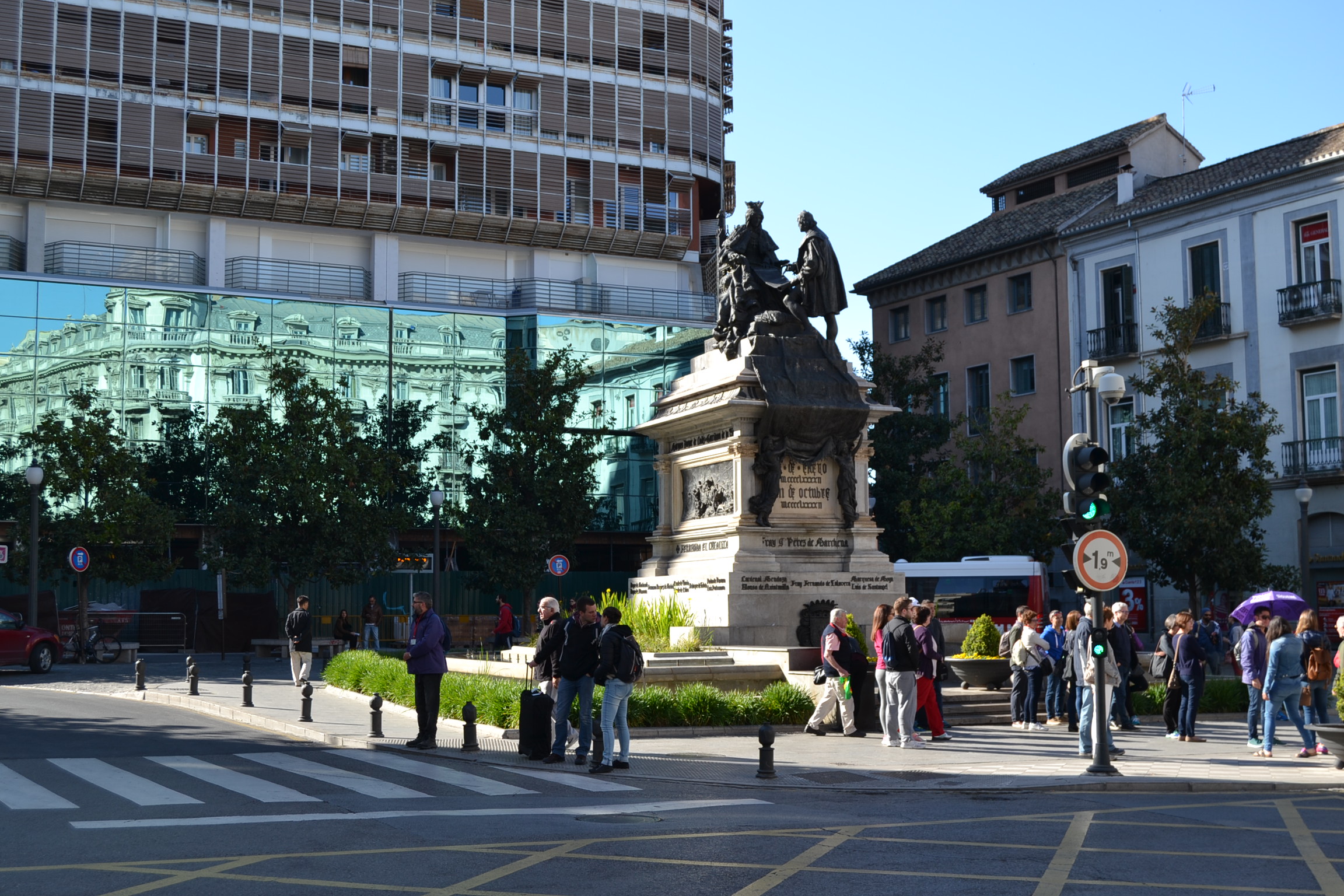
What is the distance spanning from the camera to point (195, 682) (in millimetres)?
23562

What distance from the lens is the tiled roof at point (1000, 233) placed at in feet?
160

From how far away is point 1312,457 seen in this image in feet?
130

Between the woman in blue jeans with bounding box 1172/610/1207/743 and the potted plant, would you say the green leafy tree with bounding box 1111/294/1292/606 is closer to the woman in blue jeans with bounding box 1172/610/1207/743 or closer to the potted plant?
the potted plant

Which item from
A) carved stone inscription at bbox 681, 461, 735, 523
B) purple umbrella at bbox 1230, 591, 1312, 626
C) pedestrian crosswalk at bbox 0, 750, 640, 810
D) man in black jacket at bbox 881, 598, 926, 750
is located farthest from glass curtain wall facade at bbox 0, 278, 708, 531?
pedestrian crosswalk at bbox 0, 750, 640, 810

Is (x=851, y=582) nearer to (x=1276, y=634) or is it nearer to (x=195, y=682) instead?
(x=1276, y=634)

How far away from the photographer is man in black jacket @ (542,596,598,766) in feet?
49.5

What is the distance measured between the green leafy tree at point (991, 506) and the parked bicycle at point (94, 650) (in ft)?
69.4

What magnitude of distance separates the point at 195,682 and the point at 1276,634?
53.3ft

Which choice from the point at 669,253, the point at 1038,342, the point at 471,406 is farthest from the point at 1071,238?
the point at 471,406

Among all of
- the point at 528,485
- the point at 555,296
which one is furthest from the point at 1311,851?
the point at 555,296

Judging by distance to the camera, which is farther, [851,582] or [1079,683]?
[851,582]

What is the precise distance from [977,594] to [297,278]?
25.4 meters

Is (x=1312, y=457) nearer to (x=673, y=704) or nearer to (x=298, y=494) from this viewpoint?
(x=298, y=494)

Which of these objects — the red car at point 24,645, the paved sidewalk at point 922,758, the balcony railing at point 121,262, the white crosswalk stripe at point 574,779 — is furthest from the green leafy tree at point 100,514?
the white crosswalk stripe at point 574,779
